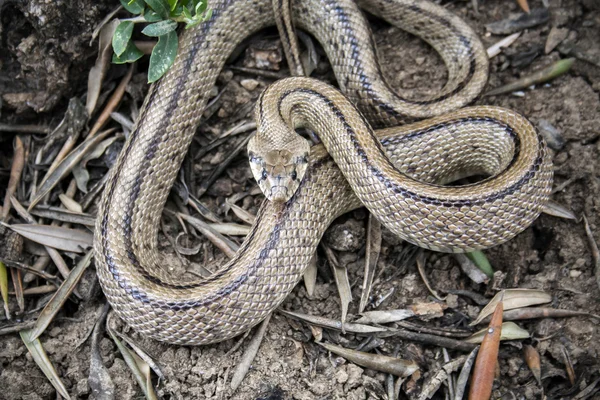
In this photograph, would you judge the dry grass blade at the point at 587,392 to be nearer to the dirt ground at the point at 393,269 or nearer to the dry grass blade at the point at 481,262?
the dirt ground at the point at 393,269

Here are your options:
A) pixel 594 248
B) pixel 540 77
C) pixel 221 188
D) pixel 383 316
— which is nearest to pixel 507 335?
pixel 383 316

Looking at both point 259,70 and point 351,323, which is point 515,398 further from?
point 259,70

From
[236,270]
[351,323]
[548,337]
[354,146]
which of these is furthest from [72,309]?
[548,337]

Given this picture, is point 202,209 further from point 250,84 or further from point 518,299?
point 518,299

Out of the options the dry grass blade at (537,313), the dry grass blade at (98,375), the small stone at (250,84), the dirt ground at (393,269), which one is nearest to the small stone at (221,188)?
the dirt ground at (393,269)

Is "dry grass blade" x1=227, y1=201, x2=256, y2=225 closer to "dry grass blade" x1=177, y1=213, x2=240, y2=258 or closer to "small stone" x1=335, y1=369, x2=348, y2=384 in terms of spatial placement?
"dry grass blade" x1=177, y1=213, x2=240, y2=258
